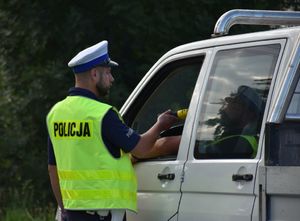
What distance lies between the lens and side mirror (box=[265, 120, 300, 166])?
15.6ft

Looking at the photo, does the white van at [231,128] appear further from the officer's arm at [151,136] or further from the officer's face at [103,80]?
the officer's face at [103,80]

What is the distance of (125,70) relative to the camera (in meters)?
13.6

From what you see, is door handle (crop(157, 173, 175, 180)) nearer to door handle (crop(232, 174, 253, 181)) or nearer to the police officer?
the police officer

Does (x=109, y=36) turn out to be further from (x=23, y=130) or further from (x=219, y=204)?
(x=219, y=204)

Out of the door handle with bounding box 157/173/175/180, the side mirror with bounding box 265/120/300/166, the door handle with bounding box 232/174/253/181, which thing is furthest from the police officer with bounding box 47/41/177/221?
the side mirror with bounding box 265/120/300/166

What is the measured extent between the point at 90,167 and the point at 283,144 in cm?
138

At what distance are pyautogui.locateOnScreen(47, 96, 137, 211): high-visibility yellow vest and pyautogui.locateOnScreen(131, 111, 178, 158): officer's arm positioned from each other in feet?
0.35

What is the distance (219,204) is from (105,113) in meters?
0.88

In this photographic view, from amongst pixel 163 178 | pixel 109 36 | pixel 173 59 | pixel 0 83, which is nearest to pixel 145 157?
pixel 163 178

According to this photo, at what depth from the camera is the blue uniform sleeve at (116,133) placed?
5801mm

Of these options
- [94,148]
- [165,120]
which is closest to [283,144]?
[165,120]

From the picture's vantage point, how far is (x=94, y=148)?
582 centimetres

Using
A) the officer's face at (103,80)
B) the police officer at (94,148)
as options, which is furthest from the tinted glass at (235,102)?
the officer's face at (103,80)

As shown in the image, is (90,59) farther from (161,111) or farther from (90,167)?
(161,111)
